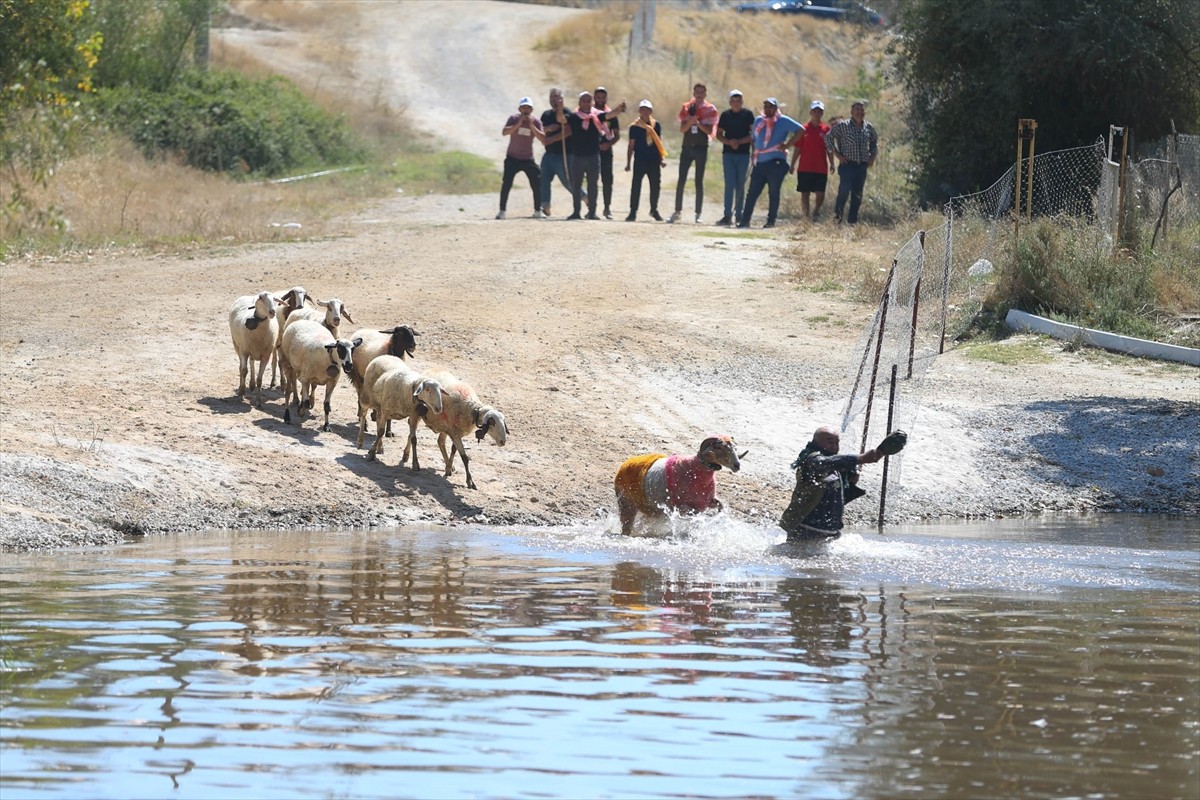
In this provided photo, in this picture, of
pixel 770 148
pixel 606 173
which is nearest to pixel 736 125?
pixel 770 148

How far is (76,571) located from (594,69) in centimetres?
4072

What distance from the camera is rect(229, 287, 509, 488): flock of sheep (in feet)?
44.2

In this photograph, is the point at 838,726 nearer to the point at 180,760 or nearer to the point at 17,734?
the point at 180,760

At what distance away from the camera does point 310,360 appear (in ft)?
47.4

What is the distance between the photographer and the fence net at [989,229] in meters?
18.0

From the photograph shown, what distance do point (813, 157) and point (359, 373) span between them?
14.2m

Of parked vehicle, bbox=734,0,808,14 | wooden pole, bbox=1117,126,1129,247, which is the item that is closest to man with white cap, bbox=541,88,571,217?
wooden pole, bbox=1117,126,1129,247

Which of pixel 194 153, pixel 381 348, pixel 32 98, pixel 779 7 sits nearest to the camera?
pixel 32 98

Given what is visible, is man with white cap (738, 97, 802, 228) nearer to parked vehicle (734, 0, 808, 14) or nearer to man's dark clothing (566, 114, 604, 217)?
man's dark clothing (566, 114, 604, 217)

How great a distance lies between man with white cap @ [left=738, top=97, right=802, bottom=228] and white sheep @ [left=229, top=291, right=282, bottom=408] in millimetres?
12871

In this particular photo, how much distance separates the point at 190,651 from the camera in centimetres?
777

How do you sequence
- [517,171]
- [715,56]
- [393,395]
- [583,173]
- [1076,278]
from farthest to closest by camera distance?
[715,56] → [517,171] → [583,173] → [1076,278] → [393,395]

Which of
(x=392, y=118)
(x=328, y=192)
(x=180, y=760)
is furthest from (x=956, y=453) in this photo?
(x=392, y=118)

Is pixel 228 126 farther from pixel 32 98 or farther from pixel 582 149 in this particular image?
pixel 32 98
